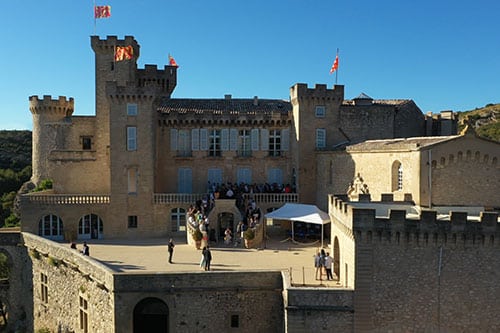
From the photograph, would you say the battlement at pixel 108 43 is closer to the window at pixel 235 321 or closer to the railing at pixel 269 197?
the railing at pixel 269 197

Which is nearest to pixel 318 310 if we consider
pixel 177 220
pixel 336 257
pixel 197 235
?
pixel 336 257

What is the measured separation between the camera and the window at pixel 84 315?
23.0 m

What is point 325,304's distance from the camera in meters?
17.9

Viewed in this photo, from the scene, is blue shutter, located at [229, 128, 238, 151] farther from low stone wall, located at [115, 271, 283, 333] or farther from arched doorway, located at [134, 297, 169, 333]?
low stone wall, located at [115, 271, 283, 333]

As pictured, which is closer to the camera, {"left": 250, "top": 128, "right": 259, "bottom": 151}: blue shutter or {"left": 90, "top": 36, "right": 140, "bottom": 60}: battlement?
{"left": 250, "top": 128, "right": 259, "bottom": 151}: blue shutter

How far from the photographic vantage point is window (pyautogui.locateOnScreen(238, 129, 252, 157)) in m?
35.1

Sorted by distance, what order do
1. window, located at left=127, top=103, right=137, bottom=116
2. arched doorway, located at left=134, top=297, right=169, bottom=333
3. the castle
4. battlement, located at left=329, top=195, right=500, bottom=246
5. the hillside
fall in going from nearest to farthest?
battlement, located at left=329, top=195, right=500, bottom=246
the castle
arched doorway, located at left=134, top=297, right=169, bottom=333
window, located at left=127, top=103, right=137, bottom=116
the hillside

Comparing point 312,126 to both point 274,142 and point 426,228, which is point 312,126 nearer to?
point 274,142

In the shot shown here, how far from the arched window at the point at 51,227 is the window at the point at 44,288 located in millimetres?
3544

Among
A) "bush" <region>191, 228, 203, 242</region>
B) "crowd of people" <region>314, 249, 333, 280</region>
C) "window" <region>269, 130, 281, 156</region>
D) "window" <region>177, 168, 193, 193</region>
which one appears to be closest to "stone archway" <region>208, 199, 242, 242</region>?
"bush" <region>191, 228, 203, 242</region>

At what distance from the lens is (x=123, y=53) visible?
34.3 metres

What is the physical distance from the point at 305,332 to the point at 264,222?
1218cm

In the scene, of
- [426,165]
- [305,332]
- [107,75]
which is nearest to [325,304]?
[305,332]

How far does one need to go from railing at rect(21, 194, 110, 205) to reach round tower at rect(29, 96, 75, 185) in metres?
8.61
